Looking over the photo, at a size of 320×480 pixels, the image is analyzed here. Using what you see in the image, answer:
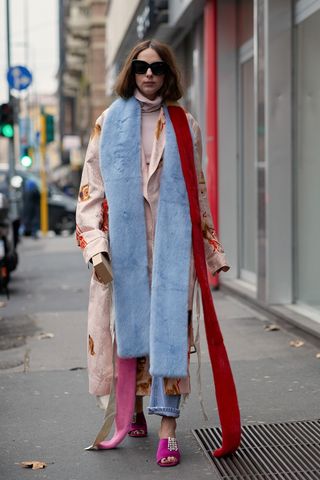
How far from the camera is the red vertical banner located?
11167mm

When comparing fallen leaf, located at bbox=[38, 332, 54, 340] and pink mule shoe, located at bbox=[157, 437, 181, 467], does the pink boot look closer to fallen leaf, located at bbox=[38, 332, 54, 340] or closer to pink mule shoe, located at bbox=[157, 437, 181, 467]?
pink mule shoe, located at bbox=[157, 437, 181, 467]

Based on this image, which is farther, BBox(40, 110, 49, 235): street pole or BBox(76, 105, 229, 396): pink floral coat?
BBox(40, 110, 49, 235): street pole

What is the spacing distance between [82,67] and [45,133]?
35777 mm

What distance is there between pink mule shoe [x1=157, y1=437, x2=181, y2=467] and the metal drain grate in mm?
166

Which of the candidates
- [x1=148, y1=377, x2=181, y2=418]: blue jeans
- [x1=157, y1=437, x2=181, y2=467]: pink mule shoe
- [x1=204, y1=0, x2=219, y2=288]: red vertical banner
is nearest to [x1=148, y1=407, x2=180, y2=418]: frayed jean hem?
[x1=148, y1=377, x2=181, y2=418]: blue jeans


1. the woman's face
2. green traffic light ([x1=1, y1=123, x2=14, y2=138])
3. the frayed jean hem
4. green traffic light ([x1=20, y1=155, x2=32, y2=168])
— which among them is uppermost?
green traffic light ([x1=1, y1=123, x2=14, y2=138])

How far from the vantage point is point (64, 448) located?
478 centimetres

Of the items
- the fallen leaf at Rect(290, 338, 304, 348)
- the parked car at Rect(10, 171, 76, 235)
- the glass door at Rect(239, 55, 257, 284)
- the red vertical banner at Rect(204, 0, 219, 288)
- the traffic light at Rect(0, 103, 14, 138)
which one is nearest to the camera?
the fallen leaf at Rect(290, 338, 304, 348)

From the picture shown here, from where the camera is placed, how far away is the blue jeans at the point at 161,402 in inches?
178

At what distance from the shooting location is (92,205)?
4570 mm

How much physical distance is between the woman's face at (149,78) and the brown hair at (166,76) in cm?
2

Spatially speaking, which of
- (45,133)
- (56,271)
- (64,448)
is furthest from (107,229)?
(45,133)

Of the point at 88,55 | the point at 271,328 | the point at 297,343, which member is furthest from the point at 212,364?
the point at 88,55

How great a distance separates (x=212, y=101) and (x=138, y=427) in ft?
22.1
